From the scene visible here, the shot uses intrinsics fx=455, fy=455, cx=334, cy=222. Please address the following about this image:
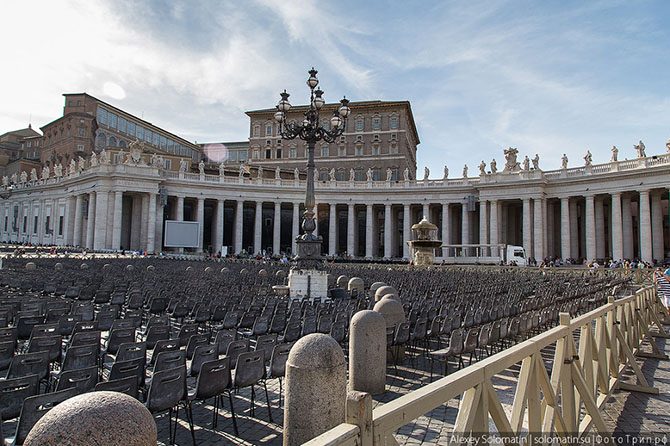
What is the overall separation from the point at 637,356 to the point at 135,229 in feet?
205

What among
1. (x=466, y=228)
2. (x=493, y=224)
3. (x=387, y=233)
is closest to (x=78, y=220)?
(x=387, y=233)

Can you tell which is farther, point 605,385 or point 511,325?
point 511,325

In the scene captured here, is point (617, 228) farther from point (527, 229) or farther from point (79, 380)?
point (79, 380)

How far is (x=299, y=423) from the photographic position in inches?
192

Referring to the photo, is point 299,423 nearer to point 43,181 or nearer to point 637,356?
point 637,356

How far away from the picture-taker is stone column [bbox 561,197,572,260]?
175 ft

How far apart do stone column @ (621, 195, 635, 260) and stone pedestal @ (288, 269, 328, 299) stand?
42.6m

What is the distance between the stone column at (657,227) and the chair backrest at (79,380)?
182 ft

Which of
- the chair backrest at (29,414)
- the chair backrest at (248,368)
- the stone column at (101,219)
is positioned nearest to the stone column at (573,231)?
the chair backrest at (248,368)

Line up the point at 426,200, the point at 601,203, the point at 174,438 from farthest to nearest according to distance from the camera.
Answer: the point at 426,200 < the point at 601,203 < the point at 174,438

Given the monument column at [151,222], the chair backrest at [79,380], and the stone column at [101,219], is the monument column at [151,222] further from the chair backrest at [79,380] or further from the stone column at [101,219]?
the chair backrest at [79,380]

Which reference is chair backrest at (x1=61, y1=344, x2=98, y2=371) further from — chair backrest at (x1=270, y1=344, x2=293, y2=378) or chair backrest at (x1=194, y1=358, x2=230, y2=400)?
chair backrest at (x1=270, y1=344, x2=293, y2=378)

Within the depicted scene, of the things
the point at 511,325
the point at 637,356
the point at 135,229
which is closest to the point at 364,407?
the point at 511,325

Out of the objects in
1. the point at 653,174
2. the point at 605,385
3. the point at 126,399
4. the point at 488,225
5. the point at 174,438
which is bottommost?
the point at 174,438
